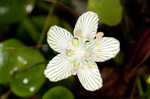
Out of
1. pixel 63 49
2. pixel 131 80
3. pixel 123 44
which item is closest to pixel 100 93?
pixel 131 80

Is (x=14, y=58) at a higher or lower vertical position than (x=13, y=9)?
lower

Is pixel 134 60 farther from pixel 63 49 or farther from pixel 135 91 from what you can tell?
pixel 63 49

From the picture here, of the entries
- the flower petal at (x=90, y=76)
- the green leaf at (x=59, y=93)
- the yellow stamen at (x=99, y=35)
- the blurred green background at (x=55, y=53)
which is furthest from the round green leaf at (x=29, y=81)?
the yellow stamen at (x=99, y=35)

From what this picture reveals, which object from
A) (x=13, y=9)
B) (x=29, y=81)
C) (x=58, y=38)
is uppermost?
(x=58, y=38)

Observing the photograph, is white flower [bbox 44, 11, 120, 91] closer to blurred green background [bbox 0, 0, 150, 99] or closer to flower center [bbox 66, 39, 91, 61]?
flower center [bbox 66, 39, 91, 61]

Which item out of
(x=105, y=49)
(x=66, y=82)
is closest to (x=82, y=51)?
(x=105, y=49)

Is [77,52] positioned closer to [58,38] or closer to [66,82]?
[58,38]

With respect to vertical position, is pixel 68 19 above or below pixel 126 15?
below

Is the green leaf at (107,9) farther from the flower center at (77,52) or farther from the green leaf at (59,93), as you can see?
the green leaf at (59,93)
